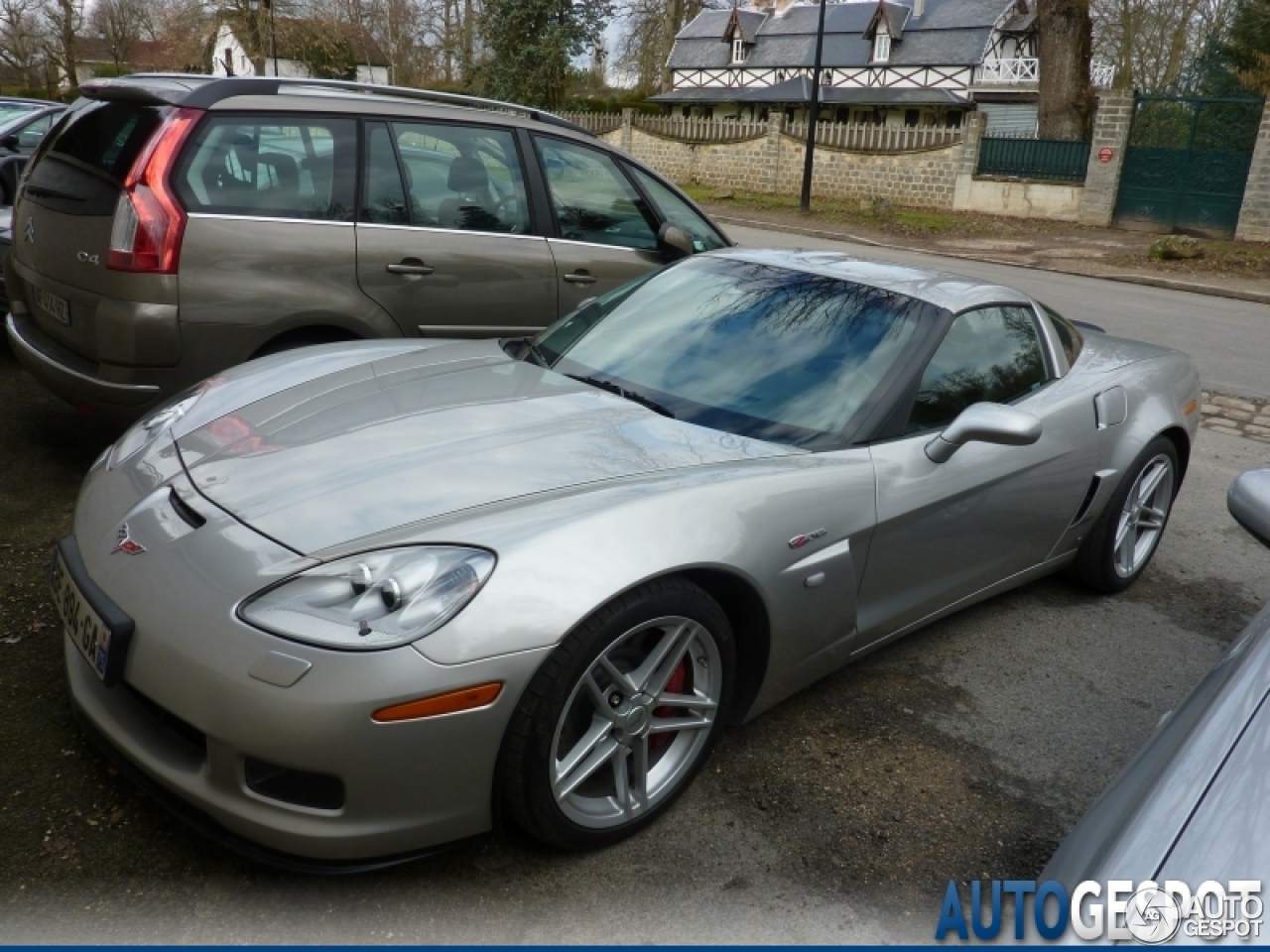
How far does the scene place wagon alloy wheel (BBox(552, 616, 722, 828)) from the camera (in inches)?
97.7

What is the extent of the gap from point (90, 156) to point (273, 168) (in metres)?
0.76

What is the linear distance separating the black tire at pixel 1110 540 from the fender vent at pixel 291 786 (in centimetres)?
310

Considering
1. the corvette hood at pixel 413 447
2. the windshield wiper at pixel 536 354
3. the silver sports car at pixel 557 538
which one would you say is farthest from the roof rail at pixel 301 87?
the corvette hood at pixel 413 447

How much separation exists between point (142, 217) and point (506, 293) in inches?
64.4

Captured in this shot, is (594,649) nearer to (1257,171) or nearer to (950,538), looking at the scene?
(950,538)

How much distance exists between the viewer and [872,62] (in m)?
57.3

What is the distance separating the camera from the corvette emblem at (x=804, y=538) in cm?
280

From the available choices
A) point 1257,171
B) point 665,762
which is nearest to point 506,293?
point 665,762

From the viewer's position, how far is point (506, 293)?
515cm

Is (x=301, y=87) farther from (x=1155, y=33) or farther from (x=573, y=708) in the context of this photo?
(x=1155, y=33)

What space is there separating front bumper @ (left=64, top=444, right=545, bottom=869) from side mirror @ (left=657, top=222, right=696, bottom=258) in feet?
11.2

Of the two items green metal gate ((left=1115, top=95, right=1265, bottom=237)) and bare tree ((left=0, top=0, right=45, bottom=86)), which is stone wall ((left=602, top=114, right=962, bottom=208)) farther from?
bare tree ((left=0, top=0, right=45, bottom=86))

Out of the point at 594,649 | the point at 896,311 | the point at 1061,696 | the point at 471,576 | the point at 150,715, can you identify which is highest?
the point at 896,311

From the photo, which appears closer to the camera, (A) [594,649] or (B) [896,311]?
(A) [594,649]
